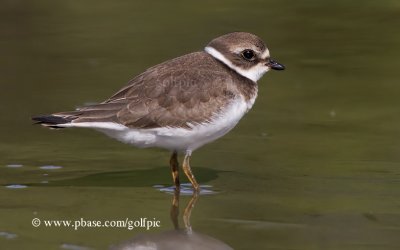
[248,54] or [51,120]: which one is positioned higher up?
[248,54]

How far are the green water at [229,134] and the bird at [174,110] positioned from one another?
0.54 m

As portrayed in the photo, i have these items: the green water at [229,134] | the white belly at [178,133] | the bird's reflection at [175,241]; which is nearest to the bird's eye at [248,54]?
the white belly at [178,133]

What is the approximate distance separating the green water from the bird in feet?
1.77

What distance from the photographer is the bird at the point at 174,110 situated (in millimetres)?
10008

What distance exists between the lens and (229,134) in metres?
12.2

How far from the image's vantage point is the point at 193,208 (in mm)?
9672

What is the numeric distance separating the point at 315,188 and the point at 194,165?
1.64 metres

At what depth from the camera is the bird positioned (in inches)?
394

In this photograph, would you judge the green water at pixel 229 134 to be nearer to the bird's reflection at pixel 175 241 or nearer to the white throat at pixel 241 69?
the bird's reflection at pixel 175 241

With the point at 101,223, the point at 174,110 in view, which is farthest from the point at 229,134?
the point at 101,223

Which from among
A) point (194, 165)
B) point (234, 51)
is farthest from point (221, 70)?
point (194, 165)

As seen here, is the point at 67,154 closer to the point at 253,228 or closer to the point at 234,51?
the point at 234,51

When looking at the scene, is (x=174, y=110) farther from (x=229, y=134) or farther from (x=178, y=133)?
(x=229, y=134)

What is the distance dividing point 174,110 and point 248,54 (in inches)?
48.9
